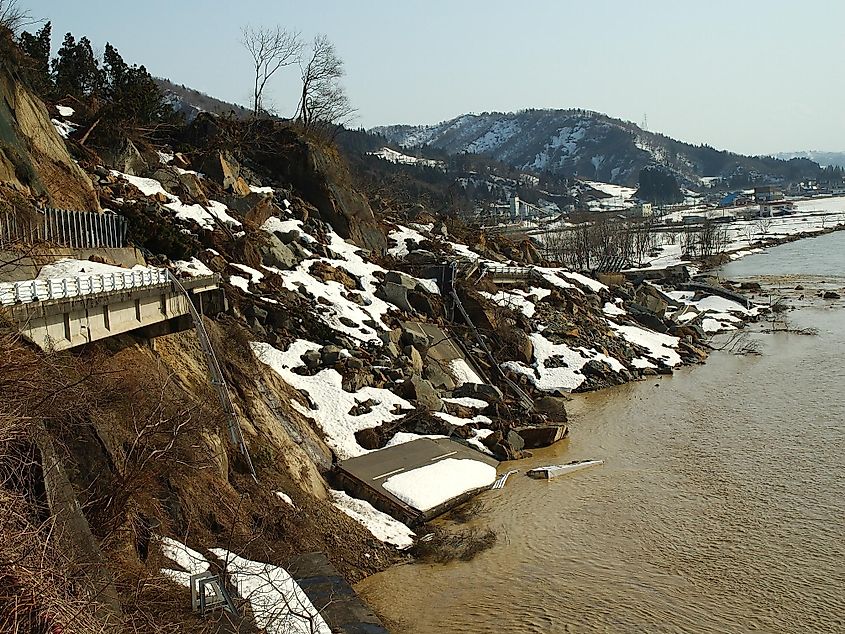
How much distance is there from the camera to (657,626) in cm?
1291

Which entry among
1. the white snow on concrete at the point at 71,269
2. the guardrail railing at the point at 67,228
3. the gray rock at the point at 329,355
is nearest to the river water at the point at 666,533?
the gray rock at the point at 329,355

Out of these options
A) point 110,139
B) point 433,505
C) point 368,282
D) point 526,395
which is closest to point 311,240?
point 368,282

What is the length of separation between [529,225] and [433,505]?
108 m

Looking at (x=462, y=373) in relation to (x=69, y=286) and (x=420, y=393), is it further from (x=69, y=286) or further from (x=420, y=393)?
(x=69, y=286)

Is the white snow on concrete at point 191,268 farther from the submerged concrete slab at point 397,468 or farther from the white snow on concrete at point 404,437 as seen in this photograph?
the submerged concrete slab at point 397,468

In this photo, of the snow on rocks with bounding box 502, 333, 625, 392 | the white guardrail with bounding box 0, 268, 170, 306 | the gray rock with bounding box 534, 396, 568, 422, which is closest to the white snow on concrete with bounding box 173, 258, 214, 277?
the white guardrail with bounding box 0, 268, 170, 306

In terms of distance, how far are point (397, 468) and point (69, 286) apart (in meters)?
9.10

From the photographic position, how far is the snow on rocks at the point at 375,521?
52.7 ft

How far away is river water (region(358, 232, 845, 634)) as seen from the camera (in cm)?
1337

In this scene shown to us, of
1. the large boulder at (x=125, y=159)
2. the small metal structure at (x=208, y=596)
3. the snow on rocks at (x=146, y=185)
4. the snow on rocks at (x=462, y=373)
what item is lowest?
the snow on rocks at (x=462, y=373)

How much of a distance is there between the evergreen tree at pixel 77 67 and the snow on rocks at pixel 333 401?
23072 mm

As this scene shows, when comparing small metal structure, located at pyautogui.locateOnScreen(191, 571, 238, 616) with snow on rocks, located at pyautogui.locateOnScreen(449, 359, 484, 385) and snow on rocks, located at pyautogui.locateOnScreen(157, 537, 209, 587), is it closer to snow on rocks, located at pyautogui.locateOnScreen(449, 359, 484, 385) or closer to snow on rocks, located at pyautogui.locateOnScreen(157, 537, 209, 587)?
snow on rocks, located at pyautogui.locateOnScreen(157, 537, 209, 587)

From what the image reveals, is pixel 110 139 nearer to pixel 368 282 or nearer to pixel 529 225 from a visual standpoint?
pixel 368 282

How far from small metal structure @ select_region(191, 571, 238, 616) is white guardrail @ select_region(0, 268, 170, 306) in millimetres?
4959
